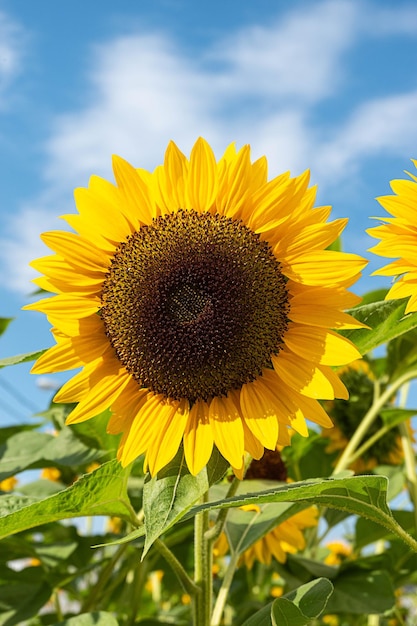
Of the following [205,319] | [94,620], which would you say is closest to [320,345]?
[205,319]

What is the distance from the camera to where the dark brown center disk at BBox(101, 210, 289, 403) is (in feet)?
4.42

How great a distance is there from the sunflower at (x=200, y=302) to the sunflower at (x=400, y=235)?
103 mm

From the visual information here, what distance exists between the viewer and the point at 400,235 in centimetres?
142

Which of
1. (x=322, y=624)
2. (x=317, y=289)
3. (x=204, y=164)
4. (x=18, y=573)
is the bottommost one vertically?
(x=322, y=624)

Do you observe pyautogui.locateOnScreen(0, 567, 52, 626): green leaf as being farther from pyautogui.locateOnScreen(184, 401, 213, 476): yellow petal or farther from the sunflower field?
pyautogui.locateOnScreen(184, 401, 213, 476): yellow petal

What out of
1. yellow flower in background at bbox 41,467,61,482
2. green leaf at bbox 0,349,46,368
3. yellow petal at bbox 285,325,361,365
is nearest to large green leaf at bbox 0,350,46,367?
green leaf at bbox 0,349,46,368

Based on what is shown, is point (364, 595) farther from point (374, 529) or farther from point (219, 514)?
point (219, 514)

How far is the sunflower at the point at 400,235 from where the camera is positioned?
1.37m

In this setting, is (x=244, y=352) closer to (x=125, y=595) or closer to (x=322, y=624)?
(x=125, y=595)

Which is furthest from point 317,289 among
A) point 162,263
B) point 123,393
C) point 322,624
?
point 322,624

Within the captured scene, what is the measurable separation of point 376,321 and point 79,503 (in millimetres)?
582

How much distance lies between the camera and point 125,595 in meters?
2.56

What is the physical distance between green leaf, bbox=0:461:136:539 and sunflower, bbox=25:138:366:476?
0.06m

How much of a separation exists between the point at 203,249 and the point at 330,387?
0.31 metres
